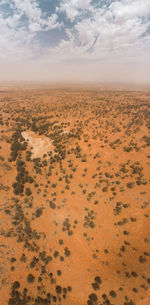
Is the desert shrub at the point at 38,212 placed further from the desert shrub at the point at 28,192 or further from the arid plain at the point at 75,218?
the desert shrub at the point at 28,192

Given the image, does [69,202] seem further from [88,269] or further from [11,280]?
[11,280]

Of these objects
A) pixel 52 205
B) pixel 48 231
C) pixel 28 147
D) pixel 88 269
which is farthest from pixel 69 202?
pixel 28 147

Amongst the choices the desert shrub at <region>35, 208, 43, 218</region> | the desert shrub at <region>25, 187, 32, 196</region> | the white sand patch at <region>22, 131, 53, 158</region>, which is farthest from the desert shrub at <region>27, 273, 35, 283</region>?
the white sand patch at <region>22, 131, 53, 158</region>

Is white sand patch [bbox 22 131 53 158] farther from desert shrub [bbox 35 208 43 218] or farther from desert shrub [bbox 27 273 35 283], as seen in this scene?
desert shrub [bbox 27 273 35 283]

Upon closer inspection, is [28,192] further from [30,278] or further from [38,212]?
[30,278]

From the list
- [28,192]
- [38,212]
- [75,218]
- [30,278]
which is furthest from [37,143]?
[30,278]

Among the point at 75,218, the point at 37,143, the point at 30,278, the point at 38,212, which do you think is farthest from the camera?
the point at 37,143

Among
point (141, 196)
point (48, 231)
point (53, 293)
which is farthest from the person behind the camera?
point (141, 196)
